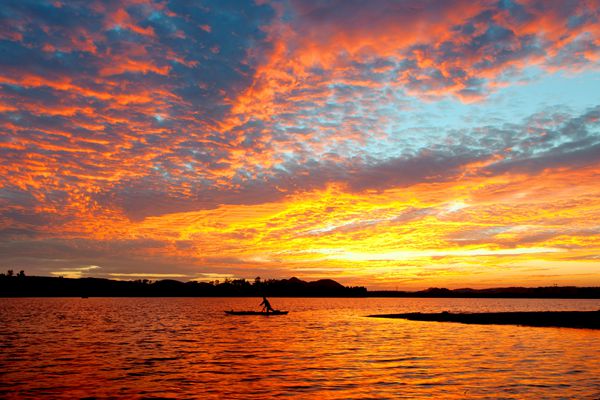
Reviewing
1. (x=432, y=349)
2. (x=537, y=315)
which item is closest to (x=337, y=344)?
(x=432, y=349)

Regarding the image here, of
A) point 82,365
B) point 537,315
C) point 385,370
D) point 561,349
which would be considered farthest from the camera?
point 537,315

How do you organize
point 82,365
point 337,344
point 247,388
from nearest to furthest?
point 247,388 < point 82,365 < point 337,344

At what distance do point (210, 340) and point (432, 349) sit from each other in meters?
26.8

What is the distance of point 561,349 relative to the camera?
1885 inches

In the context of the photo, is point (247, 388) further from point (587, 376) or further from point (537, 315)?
point (537, 315)

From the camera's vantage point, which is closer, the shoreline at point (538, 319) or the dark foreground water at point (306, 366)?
the dark foreground water at point (306, 366)

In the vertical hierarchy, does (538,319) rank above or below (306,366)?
above

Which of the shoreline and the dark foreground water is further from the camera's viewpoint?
the shoreline

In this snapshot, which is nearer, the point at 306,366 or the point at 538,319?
the point at 306,366

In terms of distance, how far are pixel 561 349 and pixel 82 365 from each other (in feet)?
140

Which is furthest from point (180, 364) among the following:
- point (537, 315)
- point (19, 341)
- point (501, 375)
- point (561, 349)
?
point (537, 315)

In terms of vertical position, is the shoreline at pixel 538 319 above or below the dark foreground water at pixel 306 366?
above

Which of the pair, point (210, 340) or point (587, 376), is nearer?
point (587, 376)

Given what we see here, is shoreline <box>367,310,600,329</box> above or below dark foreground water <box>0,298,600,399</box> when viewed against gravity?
above
